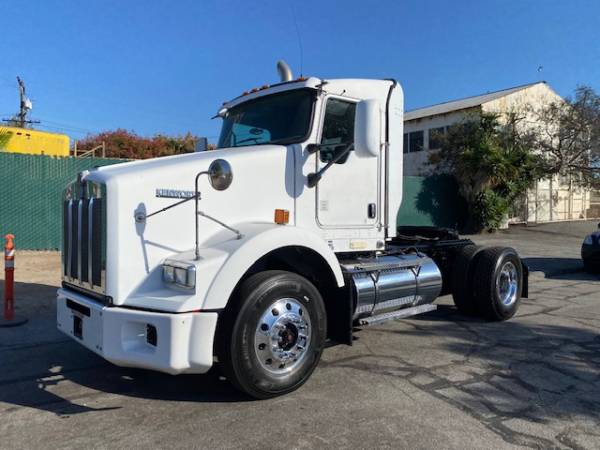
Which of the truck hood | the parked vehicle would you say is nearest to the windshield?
the truck hood

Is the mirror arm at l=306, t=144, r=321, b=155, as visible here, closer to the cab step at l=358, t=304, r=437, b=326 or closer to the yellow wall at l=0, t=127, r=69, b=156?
the cab step at l=358, t=304, r=437, b=326

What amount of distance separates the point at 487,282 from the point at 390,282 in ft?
6.46

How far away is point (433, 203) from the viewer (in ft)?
67.3

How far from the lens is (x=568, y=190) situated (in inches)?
1096

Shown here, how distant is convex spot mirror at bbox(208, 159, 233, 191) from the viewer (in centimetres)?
395

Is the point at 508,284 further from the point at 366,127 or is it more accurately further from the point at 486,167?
the point at 486,167

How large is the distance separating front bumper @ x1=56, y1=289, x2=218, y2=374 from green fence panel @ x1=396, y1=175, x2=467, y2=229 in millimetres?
15841

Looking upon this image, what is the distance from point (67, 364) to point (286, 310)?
240 centimetres

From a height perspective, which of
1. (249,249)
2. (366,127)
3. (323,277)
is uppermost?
(366,127)

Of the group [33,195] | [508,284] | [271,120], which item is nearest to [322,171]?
[271,120]

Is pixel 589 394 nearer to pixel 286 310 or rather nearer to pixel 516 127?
pixel 286 310

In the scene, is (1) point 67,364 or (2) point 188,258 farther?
(1) point 67,364

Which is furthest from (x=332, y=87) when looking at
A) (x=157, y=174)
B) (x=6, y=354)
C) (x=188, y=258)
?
(x=6, y=354)

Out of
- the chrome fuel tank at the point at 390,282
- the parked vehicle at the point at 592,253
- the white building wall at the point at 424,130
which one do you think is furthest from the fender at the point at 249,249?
the white building wall at the point at 424,130
